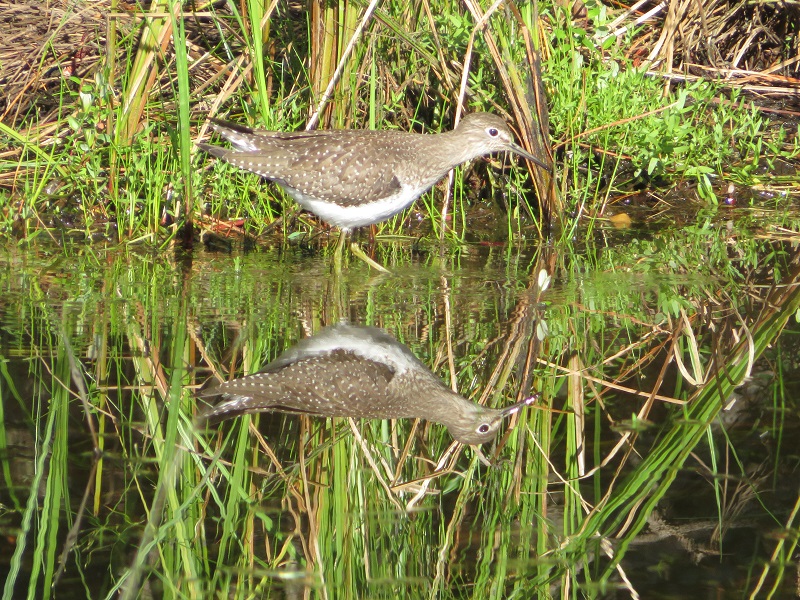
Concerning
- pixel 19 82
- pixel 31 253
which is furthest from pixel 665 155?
pixel 19 82

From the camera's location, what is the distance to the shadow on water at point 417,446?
3.19 m

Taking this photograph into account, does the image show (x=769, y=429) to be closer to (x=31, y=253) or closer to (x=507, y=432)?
(x=507, y=432)

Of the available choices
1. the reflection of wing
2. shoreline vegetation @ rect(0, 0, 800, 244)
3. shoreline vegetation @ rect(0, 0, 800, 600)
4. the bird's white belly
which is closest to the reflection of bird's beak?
shoreline vegetation @ rect(0, 0, 800, 600)

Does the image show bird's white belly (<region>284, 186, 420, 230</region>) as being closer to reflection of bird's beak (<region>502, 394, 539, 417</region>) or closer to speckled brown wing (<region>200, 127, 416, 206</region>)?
speckled brown wing (<region>200, 127, 416, 206</region>)

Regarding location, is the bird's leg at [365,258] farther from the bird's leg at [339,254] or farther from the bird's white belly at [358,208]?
the bird's white belly at [358,208]

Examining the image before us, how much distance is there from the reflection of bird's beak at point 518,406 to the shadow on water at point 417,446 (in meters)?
0.05

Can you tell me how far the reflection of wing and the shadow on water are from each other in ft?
0.31

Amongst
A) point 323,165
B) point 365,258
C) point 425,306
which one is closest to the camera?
point 425,306

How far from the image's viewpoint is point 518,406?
437 cm

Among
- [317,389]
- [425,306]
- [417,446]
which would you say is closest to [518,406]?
[417,446]

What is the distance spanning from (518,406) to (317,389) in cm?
84

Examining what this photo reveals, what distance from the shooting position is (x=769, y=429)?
13.5ft

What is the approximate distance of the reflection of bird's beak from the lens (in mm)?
4306

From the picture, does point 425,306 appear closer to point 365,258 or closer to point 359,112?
point 365,258
